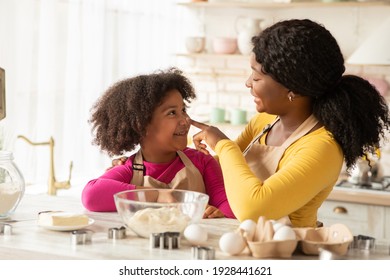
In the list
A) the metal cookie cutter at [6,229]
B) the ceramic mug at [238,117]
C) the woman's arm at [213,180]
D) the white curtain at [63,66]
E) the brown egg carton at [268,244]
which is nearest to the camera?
the brown egg carton at [268,244]

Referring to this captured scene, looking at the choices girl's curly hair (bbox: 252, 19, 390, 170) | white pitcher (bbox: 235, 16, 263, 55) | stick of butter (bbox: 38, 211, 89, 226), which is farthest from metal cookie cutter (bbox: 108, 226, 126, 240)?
white pitcher (bbox: 235, 16, 263, 55)

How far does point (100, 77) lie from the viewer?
410cm

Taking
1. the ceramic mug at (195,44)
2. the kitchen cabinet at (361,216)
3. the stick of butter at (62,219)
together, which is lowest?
the kitchen cabinet at (361,216)

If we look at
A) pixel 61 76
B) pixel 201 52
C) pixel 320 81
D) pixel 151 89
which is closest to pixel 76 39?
pixel 61 76

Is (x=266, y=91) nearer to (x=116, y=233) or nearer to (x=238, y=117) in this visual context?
(x=116, y=233)

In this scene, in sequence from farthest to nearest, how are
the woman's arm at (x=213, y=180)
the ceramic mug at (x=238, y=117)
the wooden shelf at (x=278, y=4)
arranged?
the ceramic mug at (x=238, y=117)
the wooden shelf at (x=278, y=4)
the woman's arm at (x=213, y=180)

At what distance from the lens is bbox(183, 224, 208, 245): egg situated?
174 centimetres

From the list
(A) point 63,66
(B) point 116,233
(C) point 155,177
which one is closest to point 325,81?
(C) point 155,177

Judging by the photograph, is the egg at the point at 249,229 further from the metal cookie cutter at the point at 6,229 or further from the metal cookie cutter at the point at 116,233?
the metal cookie cutter at the point at 6,229

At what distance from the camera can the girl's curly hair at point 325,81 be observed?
2021 millimetres

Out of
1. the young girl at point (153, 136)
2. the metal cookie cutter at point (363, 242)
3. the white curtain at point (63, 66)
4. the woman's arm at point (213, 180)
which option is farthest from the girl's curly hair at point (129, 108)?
the white curtain at point (63, 66)

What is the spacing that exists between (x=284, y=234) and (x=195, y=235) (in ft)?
0.74

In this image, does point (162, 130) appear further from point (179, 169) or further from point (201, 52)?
point (201, 52)

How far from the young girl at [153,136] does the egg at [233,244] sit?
56cm
